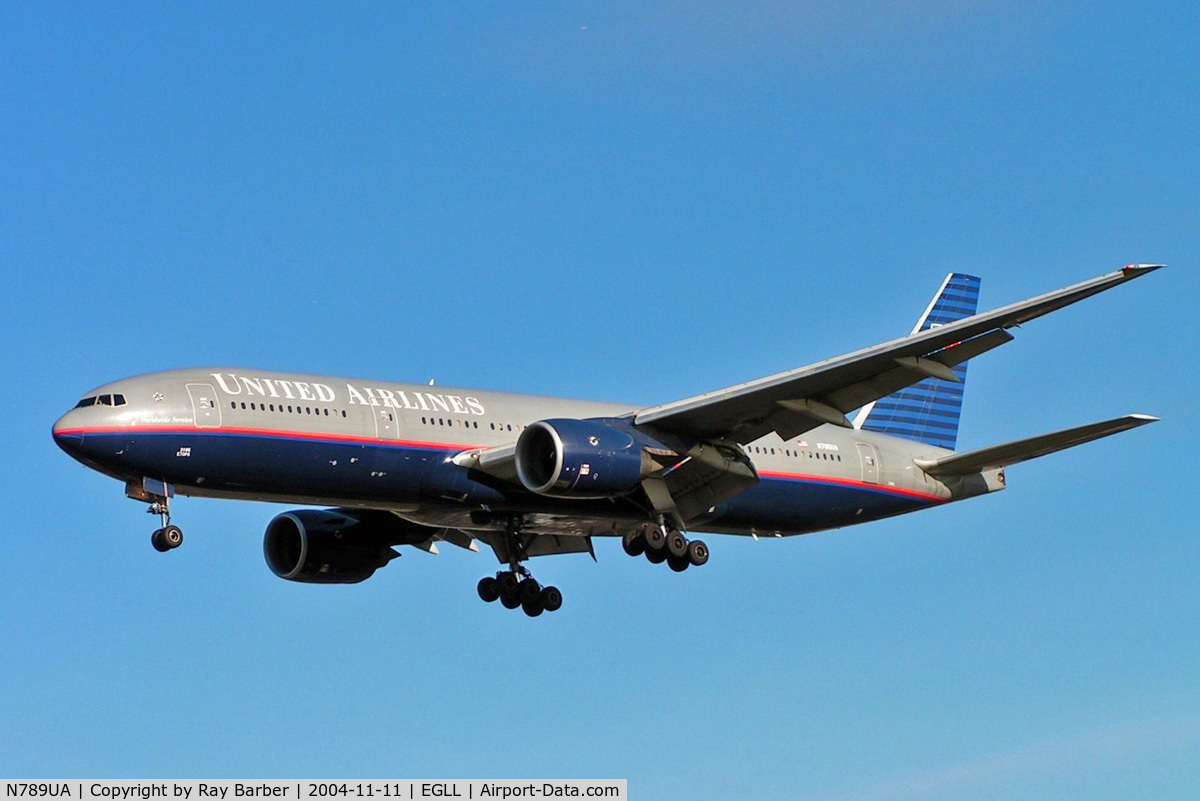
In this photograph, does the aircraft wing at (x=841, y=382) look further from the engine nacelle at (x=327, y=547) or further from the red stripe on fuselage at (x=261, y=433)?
the engine nacelle at (x=327, y=547)

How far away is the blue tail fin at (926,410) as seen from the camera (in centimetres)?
5003

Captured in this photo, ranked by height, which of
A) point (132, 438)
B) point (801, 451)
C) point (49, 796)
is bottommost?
point (49, 796)

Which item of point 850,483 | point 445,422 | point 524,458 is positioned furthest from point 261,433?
point 850,483

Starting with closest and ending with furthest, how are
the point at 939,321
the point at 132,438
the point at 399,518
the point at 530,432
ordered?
the point at 132,438 < the point at 530,432 < the point at 399,518 < the point at 939,321

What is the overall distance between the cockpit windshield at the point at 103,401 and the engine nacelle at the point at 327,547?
29.1 feet

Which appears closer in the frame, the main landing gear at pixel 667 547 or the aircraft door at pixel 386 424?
the aircraft door at pixel 386 424

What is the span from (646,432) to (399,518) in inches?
309

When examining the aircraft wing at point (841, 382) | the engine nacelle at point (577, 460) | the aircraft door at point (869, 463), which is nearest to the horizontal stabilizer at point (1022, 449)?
the aircraft door at point (869, 463)

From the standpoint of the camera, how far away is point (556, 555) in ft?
154

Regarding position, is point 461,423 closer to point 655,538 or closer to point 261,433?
point 261,433

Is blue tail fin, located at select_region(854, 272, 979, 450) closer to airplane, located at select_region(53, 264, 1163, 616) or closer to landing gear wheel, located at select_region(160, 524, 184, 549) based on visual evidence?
airplane, located at select_region(53, 264, 1163, 616)

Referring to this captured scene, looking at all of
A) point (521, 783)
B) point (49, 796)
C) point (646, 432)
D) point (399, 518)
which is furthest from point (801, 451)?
point (49, 796)

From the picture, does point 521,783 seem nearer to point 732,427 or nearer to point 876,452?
point 732,427

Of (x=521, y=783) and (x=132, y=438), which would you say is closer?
(x=521, y=783)
